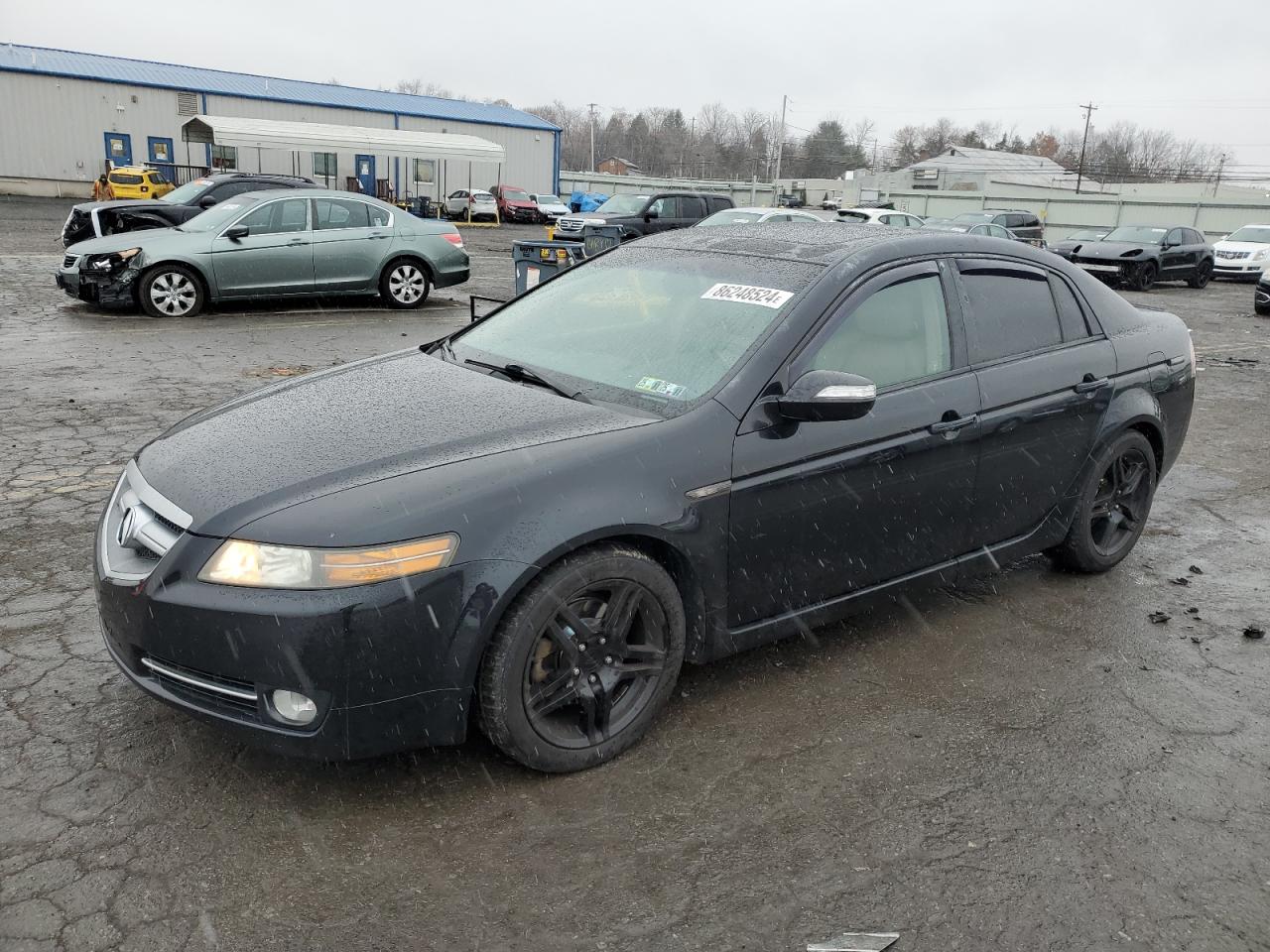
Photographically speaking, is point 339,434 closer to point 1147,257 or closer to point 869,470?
point 869,470

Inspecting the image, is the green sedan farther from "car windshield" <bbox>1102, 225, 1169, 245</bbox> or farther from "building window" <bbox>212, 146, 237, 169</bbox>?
"building window" <bbox>212, 146, 237, 169</bbox>

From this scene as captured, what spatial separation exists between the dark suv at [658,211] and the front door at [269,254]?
31.0ft

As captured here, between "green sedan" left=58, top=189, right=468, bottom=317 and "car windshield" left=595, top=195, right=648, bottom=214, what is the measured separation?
974 centimetres

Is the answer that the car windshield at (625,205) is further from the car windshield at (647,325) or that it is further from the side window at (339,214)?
the car windshield at (647,325)

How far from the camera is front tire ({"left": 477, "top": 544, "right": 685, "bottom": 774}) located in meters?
2.85

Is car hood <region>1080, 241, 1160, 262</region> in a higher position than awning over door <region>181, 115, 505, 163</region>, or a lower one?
lower

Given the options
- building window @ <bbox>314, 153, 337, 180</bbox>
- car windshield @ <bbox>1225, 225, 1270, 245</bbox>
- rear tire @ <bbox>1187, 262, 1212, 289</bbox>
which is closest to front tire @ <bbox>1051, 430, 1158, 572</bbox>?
rear tire @ <bbox>1187, 262, 1212, 289</bbox>

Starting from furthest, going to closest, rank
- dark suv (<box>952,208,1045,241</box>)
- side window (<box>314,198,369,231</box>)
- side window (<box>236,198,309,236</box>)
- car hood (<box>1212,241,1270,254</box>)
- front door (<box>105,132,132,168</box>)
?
front door (<box>105,132,132,168</box>) → car hood (<box>1212,241,1270,254</box>) → dark suv (<box>952,208,1045,241</box>) → side window (<box>314,198,369,231</box>) → side window (<box>236,198,309,236</box>)

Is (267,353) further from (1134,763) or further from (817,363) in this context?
(1134,763)

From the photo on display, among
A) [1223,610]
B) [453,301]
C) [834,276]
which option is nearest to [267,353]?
[453,301]

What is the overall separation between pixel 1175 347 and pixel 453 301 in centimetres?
1138

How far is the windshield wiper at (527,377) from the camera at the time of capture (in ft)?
11.4

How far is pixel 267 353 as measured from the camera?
996 centimetres

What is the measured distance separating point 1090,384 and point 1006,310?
0.56 metres
